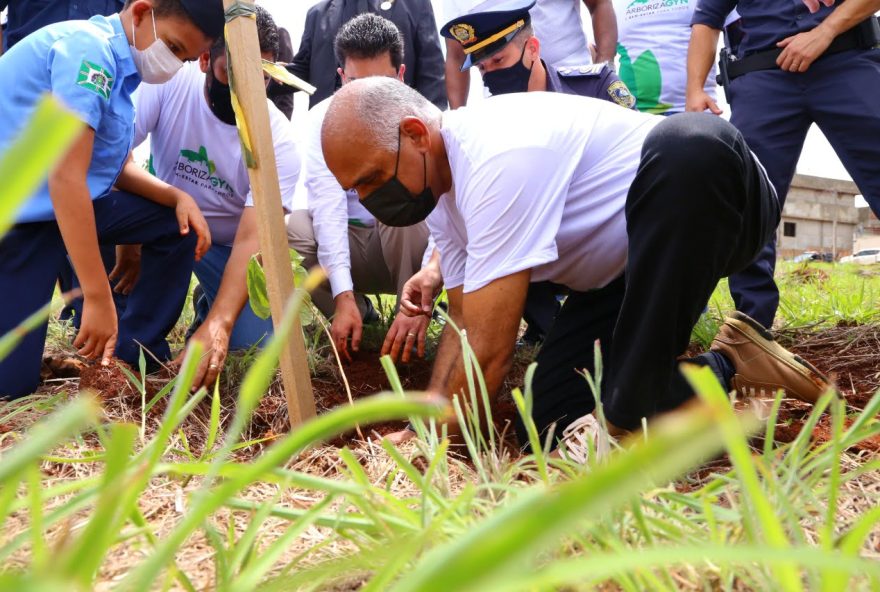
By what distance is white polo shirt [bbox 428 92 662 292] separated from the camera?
1.58 m

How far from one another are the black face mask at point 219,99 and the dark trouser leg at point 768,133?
5.67ft

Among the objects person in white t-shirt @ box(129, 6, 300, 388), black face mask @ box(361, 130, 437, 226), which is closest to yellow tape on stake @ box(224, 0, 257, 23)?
black face mask @ box(361, 130, 437, 226)

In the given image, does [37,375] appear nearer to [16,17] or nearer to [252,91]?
[252,91]

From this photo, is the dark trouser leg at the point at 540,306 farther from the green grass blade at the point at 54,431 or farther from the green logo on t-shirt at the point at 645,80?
the green grass blade at the point at 54,431

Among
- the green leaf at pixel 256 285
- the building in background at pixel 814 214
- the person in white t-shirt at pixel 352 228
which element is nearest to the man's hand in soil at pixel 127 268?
the person in white t-shirt at pixel 352 228

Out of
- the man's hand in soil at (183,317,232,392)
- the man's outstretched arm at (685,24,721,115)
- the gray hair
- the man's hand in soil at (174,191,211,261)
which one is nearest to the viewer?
the gray hair

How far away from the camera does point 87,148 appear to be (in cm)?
198

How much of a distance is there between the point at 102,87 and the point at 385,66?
3.68ft

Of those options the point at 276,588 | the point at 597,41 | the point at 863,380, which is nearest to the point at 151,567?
the point at 276,588

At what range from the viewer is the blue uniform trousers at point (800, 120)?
2270 millimetres

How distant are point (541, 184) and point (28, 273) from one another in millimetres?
1533

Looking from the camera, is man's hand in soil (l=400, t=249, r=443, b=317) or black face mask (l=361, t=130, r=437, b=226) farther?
man's hand in soil (l=400, t=249, r=443, b=317)

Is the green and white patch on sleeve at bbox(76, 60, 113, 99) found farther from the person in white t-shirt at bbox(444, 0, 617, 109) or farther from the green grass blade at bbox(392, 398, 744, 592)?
the green grass blade at bbox(392, 398, 744, 592)

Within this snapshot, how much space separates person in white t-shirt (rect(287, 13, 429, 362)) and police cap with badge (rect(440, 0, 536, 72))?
300 mm
